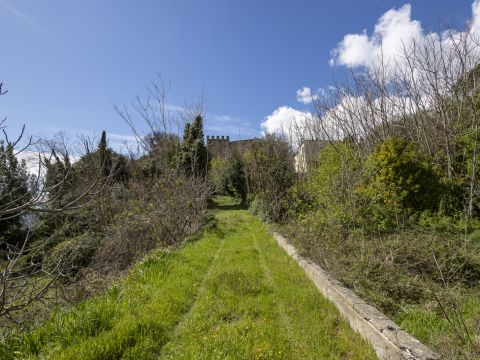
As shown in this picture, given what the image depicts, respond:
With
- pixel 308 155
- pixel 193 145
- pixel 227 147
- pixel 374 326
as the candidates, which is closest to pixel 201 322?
pixel 374 326

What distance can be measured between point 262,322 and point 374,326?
58.9 inches

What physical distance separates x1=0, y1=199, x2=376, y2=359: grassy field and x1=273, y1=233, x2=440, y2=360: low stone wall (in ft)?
0.43

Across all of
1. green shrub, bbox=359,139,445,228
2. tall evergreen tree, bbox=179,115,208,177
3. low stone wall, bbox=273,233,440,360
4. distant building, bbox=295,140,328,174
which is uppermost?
tall evergreen tree, bbox=179,115,208,177

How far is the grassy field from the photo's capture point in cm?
349

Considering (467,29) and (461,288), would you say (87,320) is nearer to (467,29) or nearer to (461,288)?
(461,288)

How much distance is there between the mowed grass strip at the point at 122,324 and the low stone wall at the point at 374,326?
2413mm

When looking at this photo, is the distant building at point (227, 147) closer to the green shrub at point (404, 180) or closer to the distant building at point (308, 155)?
the distant building at point (308, 155)

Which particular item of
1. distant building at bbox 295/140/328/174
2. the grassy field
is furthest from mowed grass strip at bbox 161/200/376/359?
distant building at bbox 295/140/328/174

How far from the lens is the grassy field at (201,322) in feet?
11.5

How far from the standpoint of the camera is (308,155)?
60.8 feet

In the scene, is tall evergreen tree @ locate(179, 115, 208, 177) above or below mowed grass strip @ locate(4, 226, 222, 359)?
above

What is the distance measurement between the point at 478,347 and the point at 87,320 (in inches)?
180

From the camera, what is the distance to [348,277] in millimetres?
5312

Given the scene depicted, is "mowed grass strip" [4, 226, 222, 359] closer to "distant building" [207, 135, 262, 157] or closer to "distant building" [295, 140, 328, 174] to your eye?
"distant building" [295, 140, 328, 174]
